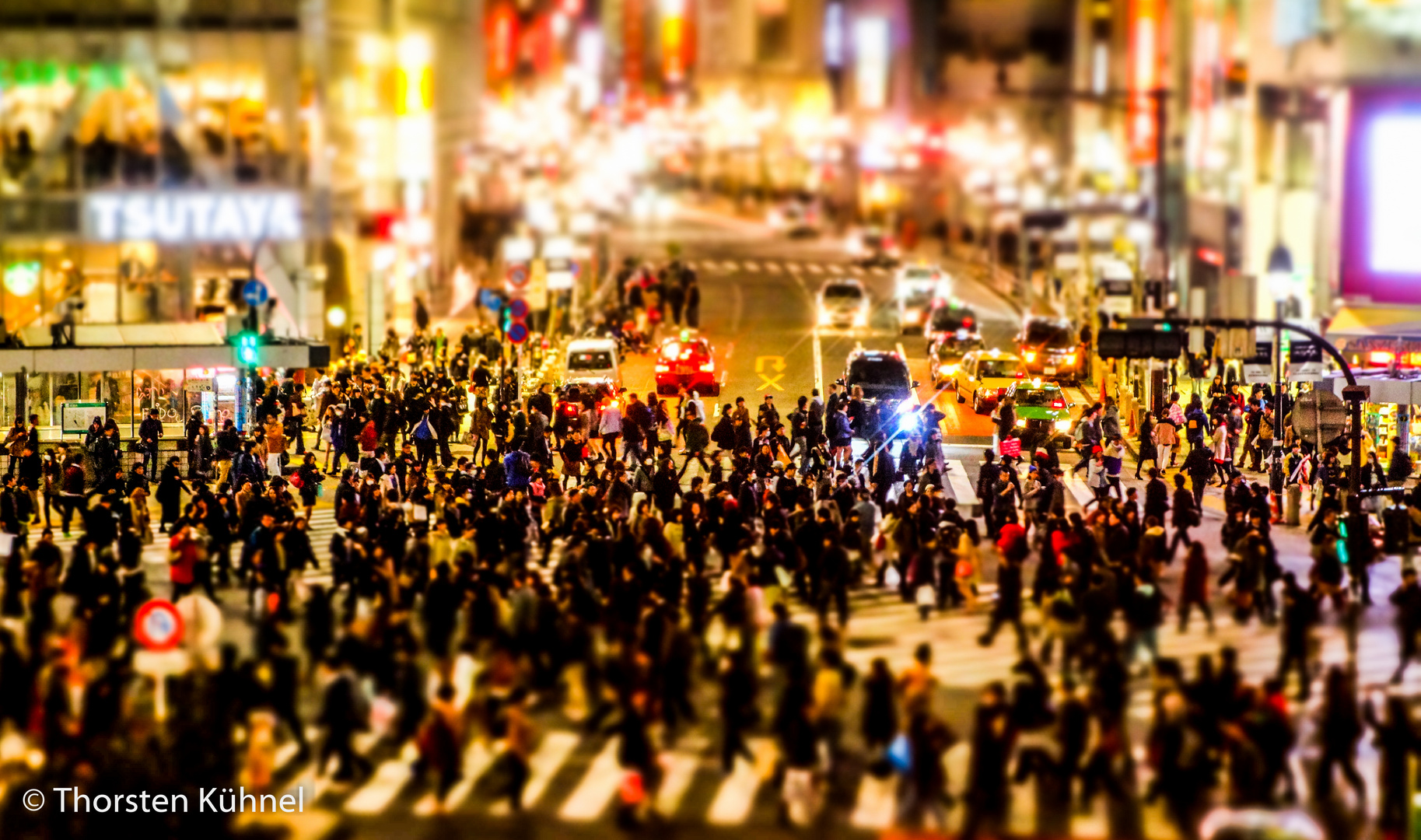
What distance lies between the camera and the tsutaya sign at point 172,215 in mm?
41656

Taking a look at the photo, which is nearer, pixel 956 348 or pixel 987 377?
pixel 987 377

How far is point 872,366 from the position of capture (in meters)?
37.2

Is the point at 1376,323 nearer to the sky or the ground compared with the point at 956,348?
nearer to the sky

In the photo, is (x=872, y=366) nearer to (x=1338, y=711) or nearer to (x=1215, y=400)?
(x=1215, y=400)

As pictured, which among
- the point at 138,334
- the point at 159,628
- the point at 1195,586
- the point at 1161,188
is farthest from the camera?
the point at 1161,188

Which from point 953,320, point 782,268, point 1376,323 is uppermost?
point 782,268

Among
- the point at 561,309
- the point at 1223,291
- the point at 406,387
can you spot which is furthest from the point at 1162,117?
the point at 406,387

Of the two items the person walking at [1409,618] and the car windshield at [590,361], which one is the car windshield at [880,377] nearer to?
the car windshield at [590,361]

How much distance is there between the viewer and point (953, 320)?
46156 millimetres

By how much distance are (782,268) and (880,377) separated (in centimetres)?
3162

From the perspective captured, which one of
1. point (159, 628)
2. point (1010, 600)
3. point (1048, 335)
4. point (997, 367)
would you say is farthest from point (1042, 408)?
point (159, 628)

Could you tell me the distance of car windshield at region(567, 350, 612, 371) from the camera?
39156 mm

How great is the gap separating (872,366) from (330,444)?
32.8 feet

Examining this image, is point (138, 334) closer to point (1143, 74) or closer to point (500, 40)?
point (1143, 74)
